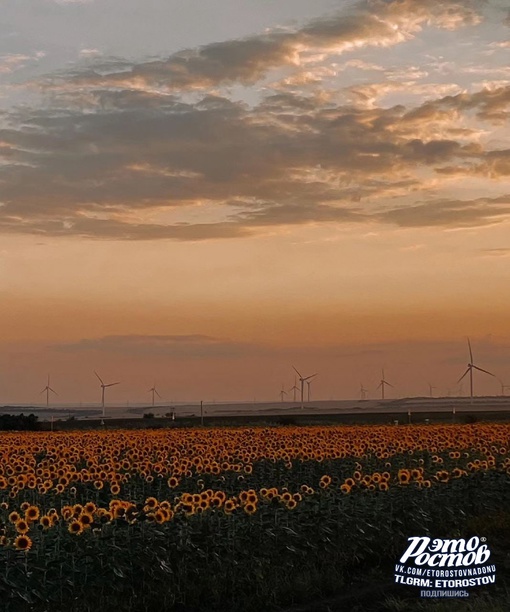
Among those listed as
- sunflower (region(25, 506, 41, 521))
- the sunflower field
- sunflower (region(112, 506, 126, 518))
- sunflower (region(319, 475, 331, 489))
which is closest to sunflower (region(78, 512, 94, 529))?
the sunflower field

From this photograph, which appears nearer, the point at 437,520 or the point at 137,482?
the point at 437,520

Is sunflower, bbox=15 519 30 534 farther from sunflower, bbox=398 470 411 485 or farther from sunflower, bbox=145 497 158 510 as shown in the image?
sunflower, bbox=398 470 411 485

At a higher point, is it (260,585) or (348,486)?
(348,486)

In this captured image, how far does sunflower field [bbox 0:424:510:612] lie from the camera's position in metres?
16.0

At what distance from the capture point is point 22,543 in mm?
15594

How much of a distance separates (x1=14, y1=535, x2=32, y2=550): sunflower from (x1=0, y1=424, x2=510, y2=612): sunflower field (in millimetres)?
27

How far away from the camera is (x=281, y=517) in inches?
739

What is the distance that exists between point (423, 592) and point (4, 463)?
45.3 feet

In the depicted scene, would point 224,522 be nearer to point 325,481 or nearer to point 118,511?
point 118,511

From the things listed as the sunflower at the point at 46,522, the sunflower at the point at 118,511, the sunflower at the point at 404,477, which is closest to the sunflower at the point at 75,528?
the sunflower at the point at 46,522

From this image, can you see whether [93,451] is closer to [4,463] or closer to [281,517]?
[4,463]

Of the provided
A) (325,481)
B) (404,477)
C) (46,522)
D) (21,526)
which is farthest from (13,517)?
(404,477)

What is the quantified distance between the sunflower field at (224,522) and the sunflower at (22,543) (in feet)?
0.09

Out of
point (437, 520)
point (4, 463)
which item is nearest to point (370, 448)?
point (437, 520)
